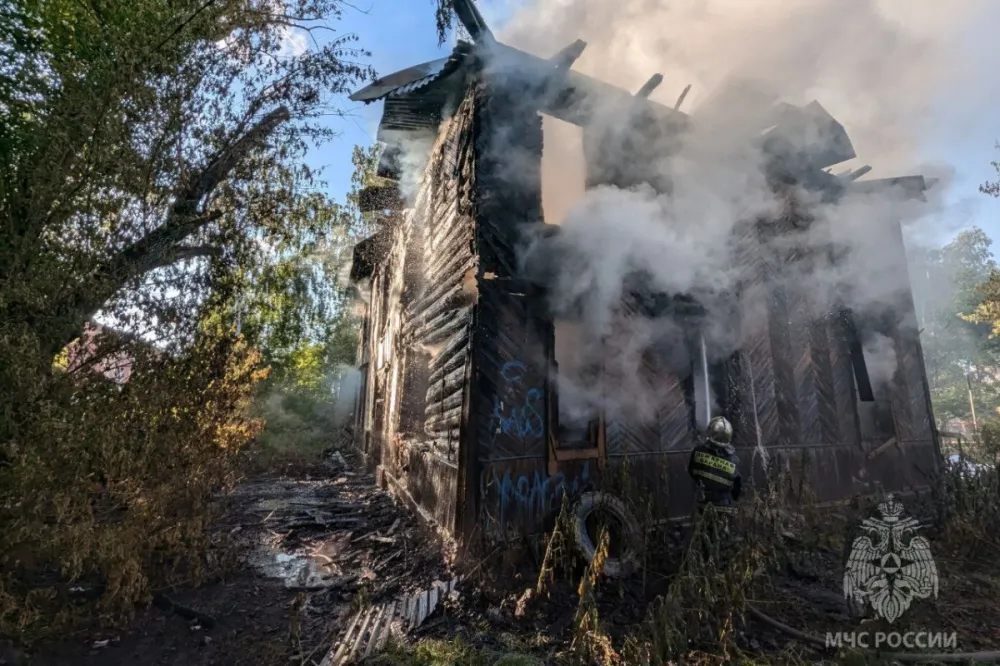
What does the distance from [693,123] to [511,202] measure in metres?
3.88

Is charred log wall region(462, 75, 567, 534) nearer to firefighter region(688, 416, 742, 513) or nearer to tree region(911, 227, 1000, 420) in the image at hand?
firefighter region(688, 416, 742, 513)

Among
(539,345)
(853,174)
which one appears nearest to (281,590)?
(539,345)

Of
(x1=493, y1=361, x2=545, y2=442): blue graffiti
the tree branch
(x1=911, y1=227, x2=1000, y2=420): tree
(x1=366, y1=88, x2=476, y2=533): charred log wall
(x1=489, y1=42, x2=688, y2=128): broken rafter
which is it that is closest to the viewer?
the tree branch

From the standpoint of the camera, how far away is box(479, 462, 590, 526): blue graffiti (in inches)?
206

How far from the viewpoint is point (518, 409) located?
18.2 ft

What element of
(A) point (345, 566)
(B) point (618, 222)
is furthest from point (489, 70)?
(A) point (345, 566)

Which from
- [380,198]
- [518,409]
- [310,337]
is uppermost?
[380,198]

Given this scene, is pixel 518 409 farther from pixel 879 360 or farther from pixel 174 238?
pixel 879 360

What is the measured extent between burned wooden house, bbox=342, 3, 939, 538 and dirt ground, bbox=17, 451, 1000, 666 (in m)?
0.74

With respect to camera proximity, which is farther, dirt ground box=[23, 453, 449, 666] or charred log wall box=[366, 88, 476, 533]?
charred log wall box=[366, 88, 476, 533]

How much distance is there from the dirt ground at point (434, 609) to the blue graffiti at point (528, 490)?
1.96 feet

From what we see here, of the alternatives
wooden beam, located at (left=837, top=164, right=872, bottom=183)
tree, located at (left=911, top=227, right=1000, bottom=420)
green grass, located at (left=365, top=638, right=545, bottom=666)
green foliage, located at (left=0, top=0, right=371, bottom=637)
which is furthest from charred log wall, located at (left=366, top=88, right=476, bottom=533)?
tree, located at (left=911, top=227, right=1000, bottom=420)

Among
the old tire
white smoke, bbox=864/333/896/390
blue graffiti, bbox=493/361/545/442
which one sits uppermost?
white smoke, bbox=864/333/896/390

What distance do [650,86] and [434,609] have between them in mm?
7300
